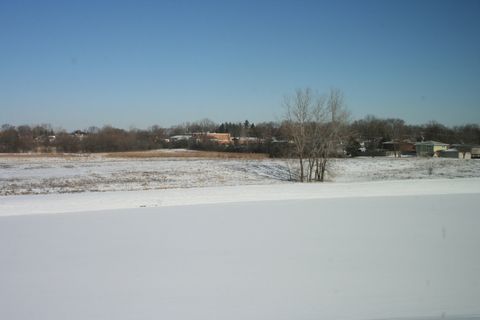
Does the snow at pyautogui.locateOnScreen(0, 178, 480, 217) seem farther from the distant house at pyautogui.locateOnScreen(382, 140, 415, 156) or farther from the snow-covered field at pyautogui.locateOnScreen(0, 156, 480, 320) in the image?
the distant house at pyautogui.locateOnScreen(382, 140, 415, 156)

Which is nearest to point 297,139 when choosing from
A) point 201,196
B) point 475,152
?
point 201,196

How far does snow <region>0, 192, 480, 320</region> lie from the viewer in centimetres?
500

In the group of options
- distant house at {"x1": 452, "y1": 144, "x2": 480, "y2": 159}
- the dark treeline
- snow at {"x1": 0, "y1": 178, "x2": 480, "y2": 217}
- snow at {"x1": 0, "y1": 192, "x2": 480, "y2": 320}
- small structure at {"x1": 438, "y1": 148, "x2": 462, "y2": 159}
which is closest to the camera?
snow at {"x1": 0, "y1": 192, "x2": 480, "y2": 320}

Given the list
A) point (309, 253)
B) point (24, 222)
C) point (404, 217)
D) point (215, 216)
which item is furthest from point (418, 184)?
point (24, 222)

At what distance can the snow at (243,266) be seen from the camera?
5.00m

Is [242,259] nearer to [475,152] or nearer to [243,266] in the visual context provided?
[243,266]

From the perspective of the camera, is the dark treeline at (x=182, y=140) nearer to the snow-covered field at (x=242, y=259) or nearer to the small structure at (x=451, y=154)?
the small structure at (x=451, y=154)

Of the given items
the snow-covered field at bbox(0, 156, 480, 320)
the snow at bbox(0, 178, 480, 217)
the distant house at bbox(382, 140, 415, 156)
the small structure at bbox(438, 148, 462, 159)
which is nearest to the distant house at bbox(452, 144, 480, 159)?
the small structure at bbox(438, 148, 462, 159)

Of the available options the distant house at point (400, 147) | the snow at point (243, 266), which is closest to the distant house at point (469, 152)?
the distant house at point (400, 147)

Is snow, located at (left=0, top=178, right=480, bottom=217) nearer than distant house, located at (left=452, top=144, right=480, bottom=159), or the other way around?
snow, located at (left=0, top=178, right=480, bottom=217)

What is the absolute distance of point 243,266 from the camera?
6.55 meters

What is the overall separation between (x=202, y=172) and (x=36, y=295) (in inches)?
1089

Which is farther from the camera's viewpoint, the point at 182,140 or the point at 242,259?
the point at 182,140

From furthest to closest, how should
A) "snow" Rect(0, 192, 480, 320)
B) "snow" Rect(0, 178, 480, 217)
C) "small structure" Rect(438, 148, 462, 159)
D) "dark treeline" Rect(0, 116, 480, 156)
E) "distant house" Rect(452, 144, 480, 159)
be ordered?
"dark treeline" Rect(0, 116, 480, 156), "distant house" Rect(452, 144, 480, 159), "small structure" Rect(438, 148, 462, 159), "snow" Rect(0, 178, 480, 217), "snow" Rect(0, 192, 480, 320)
